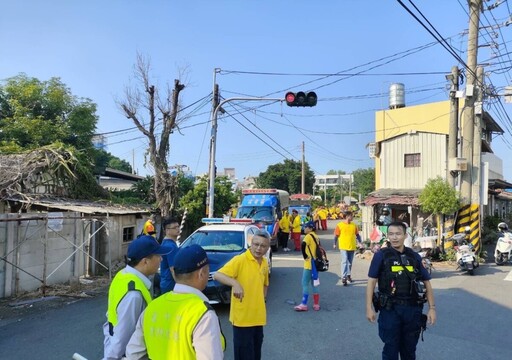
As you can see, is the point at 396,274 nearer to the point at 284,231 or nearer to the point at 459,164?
the point at 459,164

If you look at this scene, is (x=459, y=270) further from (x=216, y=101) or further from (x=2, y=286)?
(x=2, y=286)

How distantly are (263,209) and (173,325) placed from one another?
17.5 m

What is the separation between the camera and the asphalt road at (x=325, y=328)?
5.56 m

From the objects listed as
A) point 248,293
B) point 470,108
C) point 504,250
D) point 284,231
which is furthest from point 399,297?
point 284,231

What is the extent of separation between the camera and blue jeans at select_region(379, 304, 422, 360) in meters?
4.05

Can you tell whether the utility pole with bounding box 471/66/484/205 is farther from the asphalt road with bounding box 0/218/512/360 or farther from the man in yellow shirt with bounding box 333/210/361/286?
the man in yellow shirt with bounding box 333/210/361/286

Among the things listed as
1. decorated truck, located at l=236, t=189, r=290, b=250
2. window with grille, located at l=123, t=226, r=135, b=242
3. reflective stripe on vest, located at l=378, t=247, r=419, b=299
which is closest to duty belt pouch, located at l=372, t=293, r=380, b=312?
reflective stripe on vest, located at l=378, t=247, r=419, b=299

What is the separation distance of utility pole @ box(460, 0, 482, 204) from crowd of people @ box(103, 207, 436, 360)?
9.62 metres

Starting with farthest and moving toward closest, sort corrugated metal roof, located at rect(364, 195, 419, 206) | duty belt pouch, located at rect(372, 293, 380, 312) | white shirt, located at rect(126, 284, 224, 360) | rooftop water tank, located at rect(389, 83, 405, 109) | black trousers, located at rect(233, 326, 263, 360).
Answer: rooftop water tank, located at rect(389, 83, 405, 109) → corrugated metal roof, located at rect(364, 195, 419, 206) → duty belt pouch, located at rect(372, 293, 380, 312) → black trousers, located at rect(233, 326, 263, 360) → white shirt, located at rect(126, 284, 224, 360)

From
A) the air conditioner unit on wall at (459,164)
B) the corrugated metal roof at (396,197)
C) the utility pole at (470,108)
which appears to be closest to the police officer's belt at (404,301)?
the air conditioner unit on wall at (459,164)

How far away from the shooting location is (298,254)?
17.1m

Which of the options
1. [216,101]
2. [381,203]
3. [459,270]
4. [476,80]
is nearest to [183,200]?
[216,101]

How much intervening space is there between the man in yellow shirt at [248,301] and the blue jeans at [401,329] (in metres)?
1.26

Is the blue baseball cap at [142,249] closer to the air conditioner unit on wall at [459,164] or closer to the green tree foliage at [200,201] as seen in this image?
A: the air conditioner unit on wall at [459,164]
